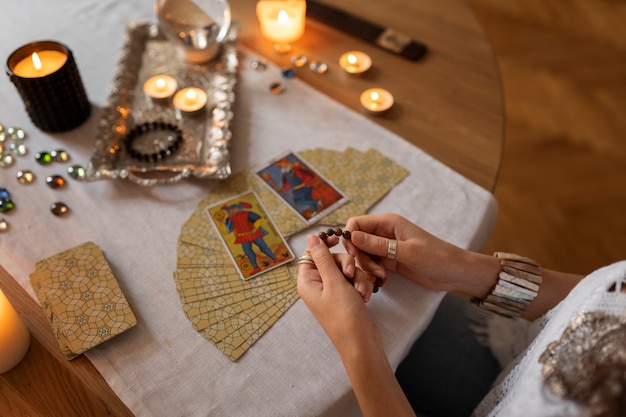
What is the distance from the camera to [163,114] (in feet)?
3.36

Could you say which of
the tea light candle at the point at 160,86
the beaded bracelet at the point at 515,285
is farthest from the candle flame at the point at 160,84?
the beaded bracelet at the point at 515,285

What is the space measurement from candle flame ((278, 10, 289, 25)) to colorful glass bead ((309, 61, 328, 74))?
114 millimetres

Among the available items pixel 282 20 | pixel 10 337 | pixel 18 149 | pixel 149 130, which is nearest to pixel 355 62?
pixel 282 20

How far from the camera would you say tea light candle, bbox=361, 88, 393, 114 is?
3.38ft

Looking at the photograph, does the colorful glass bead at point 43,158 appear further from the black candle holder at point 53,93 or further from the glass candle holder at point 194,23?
the glass candle holder at point 194,23

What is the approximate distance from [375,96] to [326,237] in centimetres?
40

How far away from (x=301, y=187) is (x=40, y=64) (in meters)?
0.53

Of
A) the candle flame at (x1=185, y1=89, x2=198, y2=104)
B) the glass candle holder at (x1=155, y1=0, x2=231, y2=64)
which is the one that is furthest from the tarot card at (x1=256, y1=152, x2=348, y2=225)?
the glass candle holder at (x1=155, y1=0, x2=231, y2=64)

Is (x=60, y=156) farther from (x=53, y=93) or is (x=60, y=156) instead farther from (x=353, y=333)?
(x=353, y=333)

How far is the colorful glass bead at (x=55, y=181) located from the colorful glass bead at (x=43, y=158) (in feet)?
0.15

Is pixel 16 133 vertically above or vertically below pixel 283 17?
below

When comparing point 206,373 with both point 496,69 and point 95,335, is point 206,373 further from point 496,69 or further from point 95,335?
point 496,69

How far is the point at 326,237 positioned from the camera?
0.78 metres

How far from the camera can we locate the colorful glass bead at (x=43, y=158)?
36.8 inches
